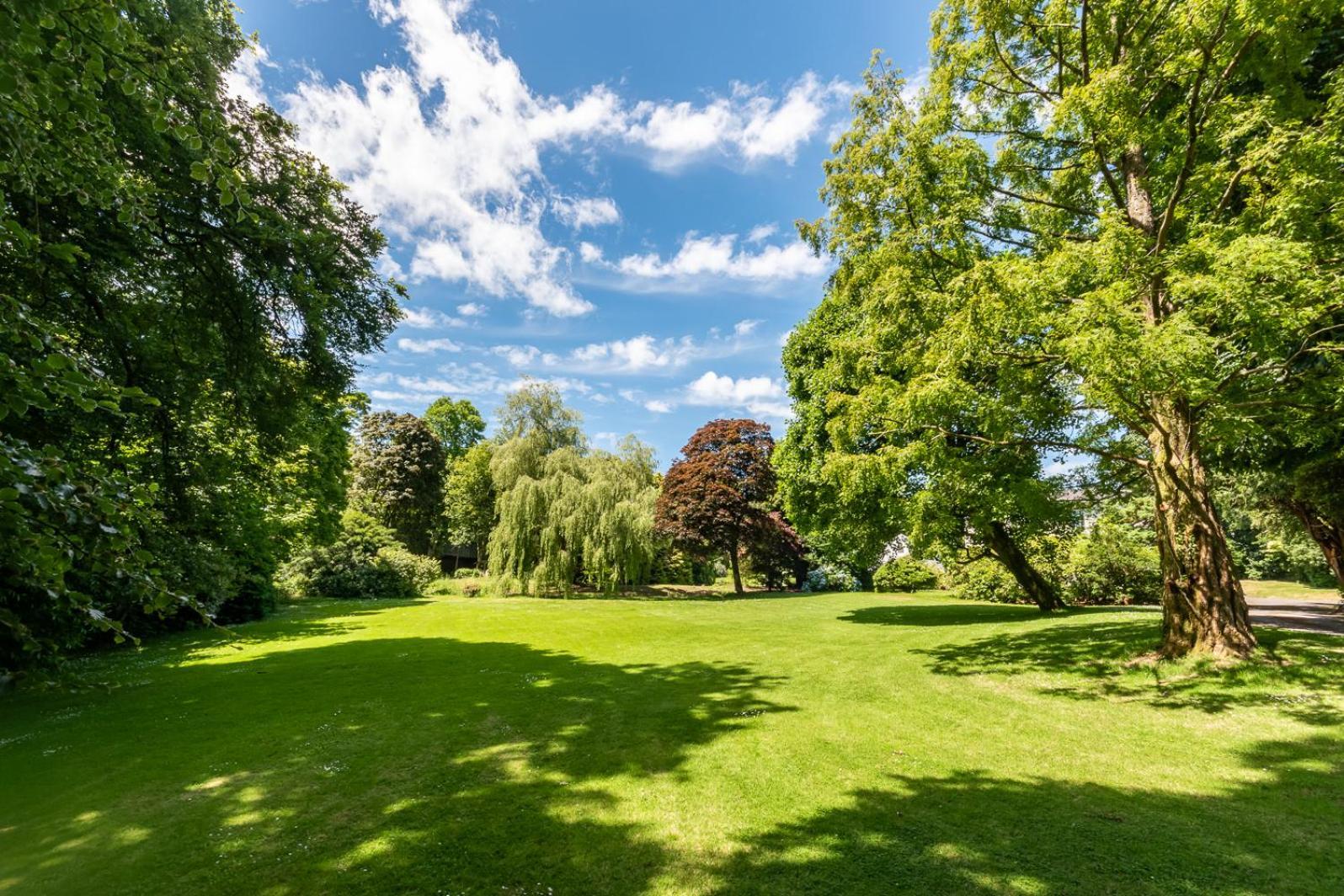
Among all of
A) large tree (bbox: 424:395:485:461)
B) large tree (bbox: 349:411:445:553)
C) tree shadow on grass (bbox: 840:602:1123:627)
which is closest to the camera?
tree shadow on grass (bbox: 840:602:1123:627)

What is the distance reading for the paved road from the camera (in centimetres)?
1167

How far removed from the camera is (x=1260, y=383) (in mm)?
7863

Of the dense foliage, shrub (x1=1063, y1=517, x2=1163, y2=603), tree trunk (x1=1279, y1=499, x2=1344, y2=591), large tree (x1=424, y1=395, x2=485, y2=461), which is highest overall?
A: large tree (x1=424, y1=395, x2=485, y2=461)

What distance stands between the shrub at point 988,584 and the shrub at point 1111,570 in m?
1.99

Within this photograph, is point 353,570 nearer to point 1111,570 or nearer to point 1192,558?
point 1192,558

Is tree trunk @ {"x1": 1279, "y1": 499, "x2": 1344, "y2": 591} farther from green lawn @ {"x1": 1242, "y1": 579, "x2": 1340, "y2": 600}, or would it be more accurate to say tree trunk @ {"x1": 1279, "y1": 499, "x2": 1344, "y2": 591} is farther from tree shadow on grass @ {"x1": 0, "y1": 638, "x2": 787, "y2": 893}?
tree shadow on grass @ {"x1": 0, "y1": 638, "x2": 787, "y2": 893}

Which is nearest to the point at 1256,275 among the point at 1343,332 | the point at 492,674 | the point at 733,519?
the point at 1343,332

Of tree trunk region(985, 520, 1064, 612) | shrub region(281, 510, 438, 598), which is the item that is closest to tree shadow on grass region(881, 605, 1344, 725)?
tree trunk region(985, 520, 1064, 612)

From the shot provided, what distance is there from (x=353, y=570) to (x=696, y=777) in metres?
30.0

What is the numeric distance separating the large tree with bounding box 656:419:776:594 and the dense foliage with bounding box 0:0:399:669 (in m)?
18.5

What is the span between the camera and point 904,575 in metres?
29.2

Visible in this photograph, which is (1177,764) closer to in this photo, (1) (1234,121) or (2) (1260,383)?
(2) (1260,383)

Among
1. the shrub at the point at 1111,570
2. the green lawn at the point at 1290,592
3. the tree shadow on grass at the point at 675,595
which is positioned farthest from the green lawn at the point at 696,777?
→ the green lawn at the point at 1290,592

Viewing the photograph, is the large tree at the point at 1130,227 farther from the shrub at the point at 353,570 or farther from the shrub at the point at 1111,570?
the shrub at the point at 353,570
